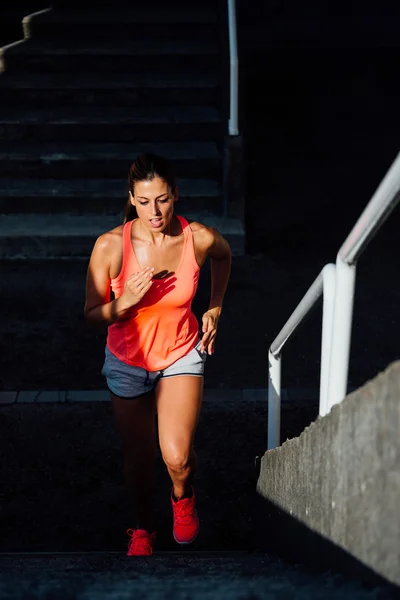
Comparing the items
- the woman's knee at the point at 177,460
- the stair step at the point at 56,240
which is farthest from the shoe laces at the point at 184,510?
the stair step at the point at 56,240

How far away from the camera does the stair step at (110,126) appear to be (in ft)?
34.3

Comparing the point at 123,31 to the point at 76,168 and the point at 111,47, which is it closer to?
the point at 111,47

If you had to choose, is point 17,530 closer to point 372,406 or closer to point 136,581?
point 136,581

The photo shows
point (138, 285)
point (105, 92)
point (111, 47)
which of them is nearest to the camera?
point (138, 285)

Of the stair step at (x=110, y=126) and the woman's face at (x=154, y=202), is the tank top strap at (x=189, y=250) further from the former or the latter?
the stair step at (x=110, y=126)

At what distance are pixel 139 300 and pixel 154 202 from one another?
0.46m

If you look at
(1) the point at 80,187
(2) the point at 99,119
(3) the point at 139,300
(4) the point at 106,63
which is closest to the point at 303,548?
(3) the point at 139,300

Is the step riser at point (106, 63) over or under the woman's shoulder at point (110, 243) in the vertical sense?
over

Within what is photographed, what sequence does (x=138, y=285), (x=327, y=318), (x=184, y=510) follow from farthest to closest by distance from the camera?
(x=184, y=510)
(x=138, y=285)
(x=327, y=318)

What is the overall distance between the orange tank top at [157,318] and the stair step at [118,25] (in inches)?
307

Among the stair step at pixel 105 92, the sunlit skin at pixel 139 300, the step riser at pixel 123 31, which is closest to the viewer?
the sunlit skin at pixel 139 300

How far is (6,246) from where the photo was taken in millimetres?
9242

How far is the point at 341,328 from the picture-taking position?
2863 mm

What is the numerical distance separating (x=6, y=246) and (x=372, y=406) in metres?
7.51
